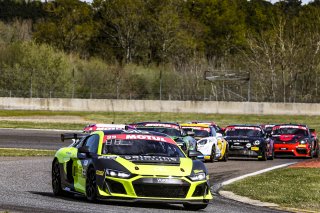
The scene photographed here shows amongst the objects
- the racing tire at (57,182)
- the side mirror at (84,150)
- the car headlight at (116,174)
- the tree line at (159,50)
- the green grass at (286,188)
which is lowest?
the green grass at (286,188)

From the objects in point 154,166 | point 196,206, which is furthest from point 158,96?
point 154,166

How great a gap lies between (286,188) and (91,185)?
17.7 ft

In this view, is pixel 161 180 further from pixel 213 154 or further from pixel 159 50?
pixel 159 50

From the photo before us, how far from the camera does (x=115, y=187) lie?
1348 cm

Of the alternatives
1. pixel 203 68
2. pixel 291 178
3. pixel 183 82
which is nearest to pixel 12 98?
pixel 183 82

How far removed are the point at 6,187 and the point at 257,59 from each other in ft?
192

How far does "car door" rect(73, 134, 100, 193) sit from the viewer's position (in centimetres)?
1443

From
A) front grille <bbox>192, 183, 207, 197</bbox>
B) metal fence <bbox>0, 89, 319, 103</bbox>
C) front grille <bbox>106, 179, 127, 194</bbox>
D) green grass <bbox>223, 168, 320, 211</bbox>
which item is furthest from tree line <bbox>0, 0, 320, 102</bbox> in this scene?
front grille <bbox>106, 179, 127, 194</bbox>

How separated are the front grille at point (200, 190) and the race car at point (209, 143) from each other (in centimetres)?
1416

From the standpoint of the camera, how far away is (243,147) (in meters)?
30.6

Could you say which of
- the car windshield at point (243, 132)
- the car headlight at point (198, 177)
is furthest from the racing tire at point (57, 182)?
the car windshield at point (243, 132)

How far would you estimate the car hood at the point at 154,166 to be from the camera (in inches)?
533

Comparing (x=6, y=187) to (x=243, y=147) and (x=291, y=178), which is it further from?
(x=243, y=147)

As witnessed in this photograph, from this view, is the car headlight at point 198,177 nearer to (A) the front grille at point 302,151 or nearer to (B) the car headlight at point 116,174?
(B) the car headlight at point 116,174
